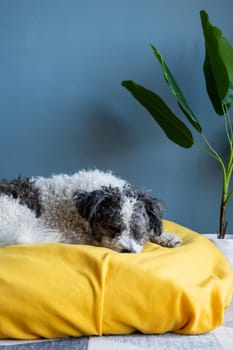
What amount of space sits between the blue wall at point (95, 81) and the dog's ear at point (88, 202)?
0.53 meters

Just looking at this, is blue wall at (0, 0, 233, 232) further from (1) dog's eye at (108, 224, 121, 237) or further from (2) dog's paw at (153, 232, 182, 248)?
(1) dog's eye at (108, 224, 121, 237)

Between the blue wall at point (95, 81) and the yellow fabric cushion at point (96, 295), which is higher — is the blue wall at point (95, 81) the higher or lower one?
the higher one

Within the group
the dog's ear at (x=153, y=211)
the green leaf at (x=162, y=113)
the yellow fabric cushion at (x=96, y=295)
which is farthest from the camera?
the green leaf at (x=162, y=113)

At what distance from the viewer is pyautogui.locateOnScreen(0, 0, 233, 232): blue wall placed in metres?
1.85

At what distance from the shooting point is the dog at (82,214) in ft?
4.35

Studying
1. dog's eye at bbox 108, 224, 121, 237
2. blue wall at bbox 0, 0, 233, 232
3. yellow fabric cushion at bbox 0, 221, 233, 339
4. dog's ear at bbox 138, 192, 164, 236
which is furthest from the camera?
blue wall at bbox 0, 0, 233, 232

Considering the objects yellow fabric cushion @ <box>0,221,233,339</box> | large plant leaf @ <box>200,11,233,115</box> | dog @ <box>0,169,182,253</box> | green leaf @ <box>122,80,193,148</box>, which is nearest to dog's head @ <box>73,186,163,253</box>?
dog @ <box>0,169,182,253</box>

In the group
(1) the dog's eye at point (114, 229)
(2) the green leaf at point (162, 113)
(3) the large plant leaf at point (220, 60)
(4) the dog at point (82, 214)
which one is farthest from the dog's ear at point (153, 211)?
(3) the large plant leaf at point (220, 60)

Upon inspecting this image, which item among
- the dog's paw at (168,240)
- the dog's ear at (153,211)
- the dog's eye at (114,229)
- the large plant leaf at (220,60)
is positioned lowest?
the dog's paw at (168,240)

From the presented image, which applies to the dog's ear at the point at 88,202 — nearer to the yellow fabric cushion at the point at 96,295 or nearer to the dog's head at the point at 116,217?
the dog's head at the point at 116,217

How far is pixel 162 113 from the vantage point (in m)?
1.67

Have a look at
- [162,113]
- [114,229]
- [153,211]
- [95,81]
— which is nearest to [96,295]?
[114,229]

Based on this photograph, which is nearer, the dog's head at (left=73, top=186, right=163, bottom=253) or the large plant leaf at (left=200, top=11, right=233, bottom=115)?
the dog's head at (left=73, top=186, right=163, bottom=253)

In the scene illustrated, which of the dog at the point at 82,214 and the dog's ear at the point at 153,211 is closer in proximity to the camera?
the dog at the point at 82,214
